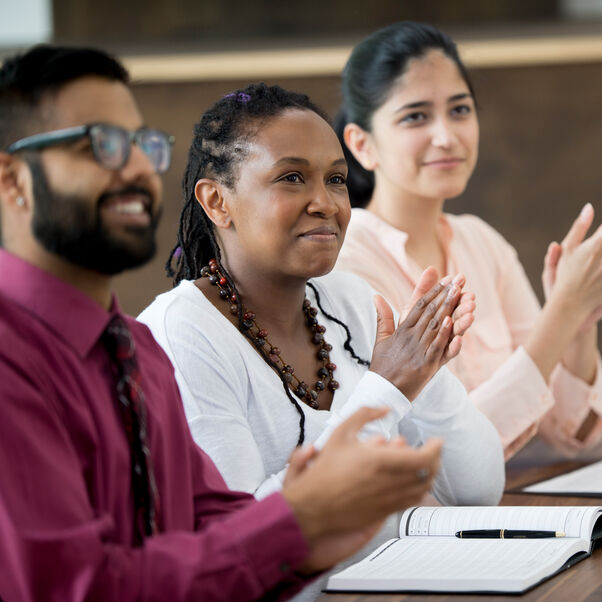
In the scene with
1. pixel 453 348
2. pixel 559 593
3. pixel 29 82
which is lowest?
pixel 559 593

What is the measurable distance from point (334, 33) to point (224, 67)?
1.51 feet

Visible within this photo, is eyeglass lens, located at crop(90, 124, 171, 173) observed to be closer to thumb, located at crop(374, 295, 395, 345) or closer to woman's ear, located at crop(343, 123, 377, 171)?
thumb, located at crop(374, 295, 395, 345)

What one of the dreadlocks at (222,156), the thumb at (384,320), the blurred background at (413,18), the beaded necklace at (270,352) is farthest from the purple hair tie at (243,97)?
the blurred background at (413,18)

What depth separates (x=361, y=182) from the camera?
2.33 metres

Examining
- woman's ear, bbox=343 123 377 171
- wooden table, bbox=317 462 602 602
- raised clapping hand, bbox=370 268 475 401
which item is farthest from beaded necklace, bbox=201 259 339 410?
woman's ear, bbox=343 123 377 171

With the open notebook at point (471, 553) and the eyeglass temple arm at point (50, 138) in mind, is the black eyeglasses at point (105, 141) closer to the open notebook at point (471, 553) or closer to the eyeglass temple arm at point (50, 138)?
the eyeglass temple arm at point (50, 138)

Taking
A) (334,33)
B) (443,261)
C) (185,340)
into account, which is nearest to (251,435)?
(185,340)

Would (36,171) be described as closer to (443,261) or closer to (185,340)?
(185,340)

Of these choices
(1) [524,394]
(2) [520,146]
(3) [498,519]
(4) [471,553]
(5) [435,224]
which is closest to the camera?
(4) [471,553]

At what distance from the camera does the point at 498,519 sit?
1.43 meters

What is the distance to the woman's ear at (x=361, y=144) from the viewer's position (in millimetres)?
2230

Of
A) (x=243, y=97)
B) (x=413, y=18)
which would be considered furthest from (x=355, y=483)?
(x=413, y=18)

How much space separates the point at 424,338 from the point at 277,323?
24 centimetres

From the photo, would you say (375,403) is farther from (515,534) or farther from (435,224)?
(435,224)
